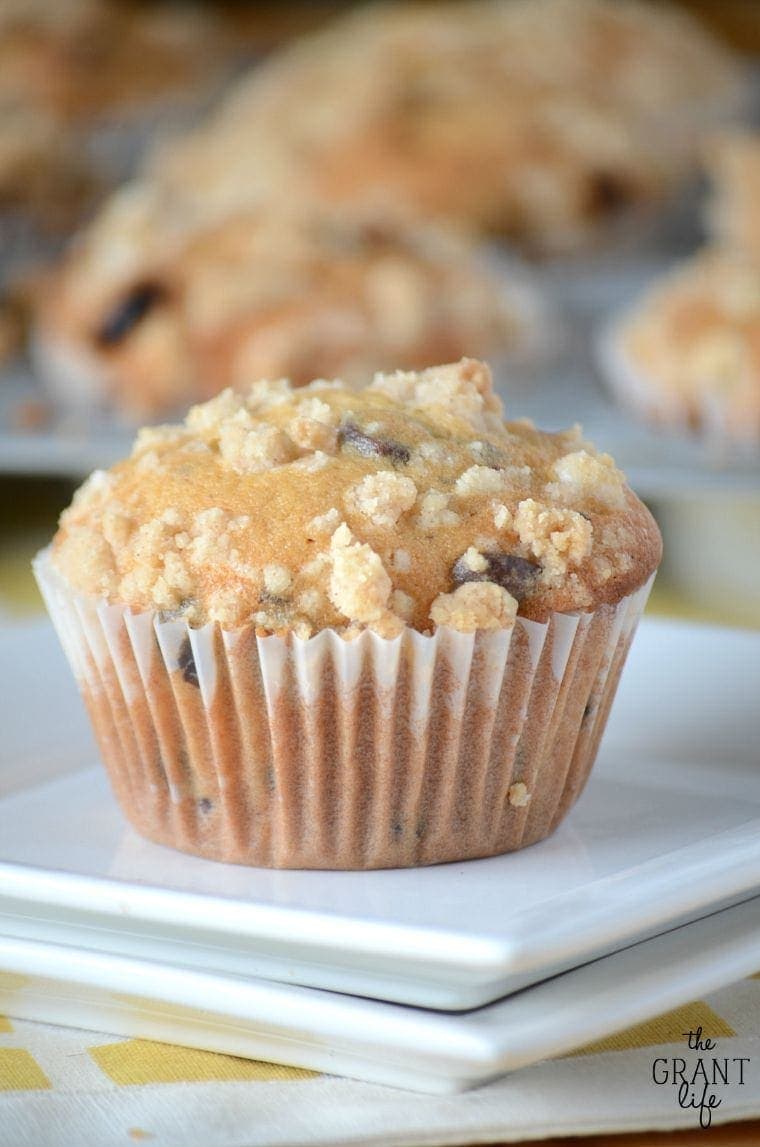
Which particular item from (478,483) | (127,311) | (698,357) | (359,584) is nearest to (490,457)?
(478,483)

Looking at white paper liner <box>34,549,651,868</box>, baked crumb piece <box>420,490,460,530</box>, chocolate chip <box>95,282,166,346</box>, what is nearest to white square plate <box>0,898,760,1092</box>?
white paper liner <box>34,549,651,868</box>

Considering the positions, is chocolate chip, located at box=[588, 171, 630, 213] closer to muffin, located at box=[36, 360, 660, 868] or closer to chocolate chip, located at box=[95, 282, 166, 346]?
chocolate chip, located at box=[95, 282, 166, 346]

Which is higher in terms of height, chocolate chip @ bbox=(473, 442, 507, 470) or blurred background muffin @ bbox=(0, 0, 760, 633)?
chocolate chip @ bbox=(473, 442, 507, 470)

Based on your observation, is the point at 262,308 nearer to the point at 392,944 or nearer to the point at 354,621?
the point at 354,621

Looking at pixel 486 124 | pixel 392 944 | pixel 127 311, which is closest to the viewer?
pixel 392 944

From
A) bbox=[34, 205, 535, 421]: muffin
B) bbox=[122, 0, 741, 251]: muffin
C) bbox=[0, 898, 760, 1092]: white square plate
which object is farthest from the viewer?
bbox=[122, 0, 741, 251]: muffin

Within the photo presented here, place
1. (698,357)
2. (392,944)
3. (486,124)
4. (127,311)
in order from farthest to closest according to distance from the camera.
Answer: (486,124) → (127,311) → (698,357) → (392,944)

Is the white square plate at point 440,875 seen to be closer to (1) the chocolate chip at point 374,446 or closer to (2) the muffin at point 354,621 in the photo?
(2) the muffin at point 354,621
